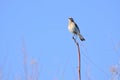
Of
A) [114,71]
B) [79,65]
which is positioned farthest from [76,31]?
[79,65]

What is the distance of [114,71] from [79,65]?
1.10 metres

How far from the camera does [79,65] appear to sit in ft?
12.5

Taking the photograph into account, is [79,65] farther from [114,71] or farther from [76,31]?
[76,31]

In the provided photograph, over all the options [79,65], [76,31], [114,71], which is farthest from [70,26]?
[79,65]

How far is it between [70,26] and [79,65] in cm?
493

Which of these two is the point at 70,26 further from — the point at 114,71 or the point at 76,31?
the point at 114,71

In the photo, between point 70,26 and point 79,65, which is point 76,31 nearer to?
point 70,26

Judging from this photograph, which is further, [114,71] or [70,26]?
[70,26]

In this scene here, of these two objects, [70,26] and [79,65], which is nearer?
[79,65]

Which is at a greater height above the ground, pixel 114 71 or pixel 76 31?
pixel 76 31

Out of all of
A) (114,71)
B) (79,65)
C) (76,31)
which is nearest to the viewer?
(79,65)

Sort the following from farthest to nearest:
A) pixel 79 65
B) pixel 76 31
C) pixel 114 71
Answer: pixel 76 31, pixel 114 71, pixel 79 65

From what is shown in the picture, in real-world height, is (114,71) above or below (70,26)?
below

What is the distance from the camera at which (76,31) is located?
8.29 m
